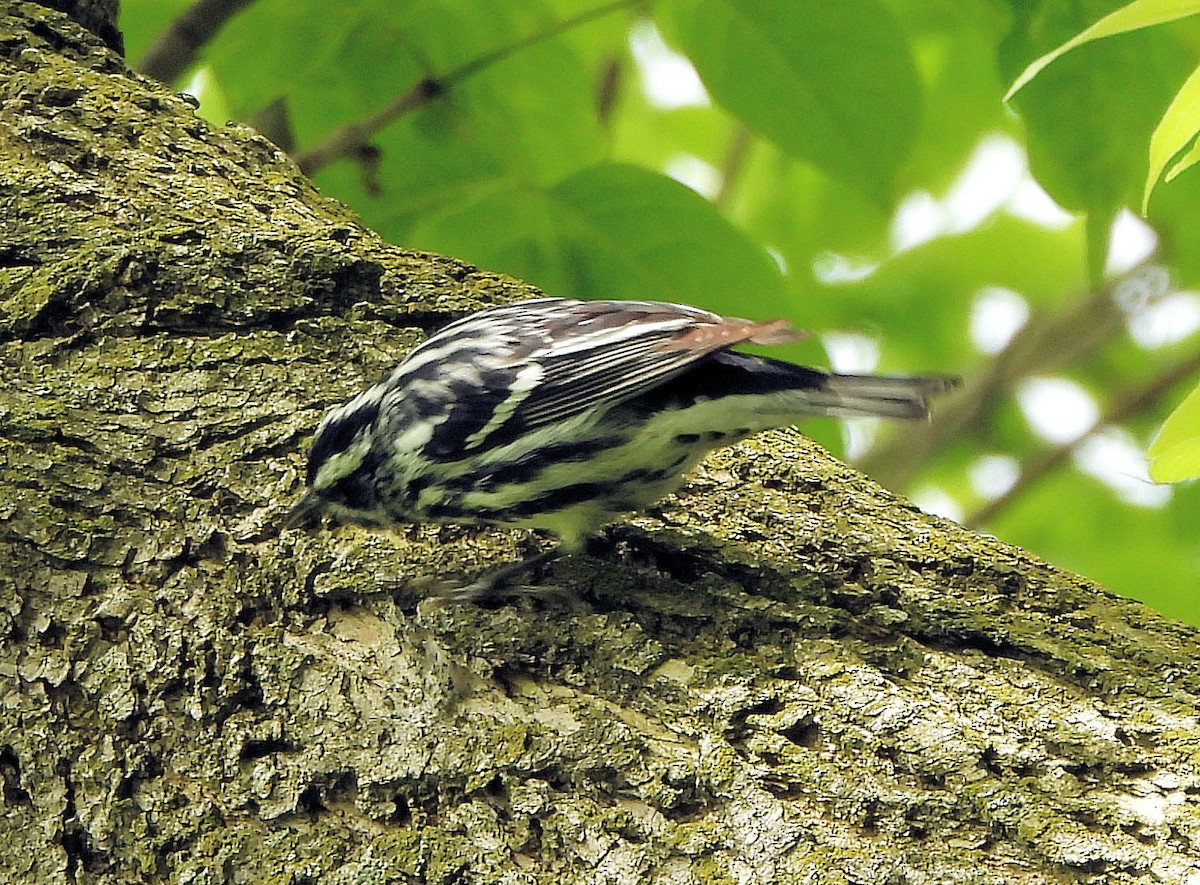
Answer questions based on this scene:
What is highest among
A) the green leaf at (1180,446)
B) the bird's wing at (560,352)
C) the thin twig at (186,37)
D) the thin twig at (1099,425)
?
the thin twig at (1099,425)

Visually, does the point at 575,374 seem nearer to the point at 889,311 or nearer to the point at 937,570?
the point at 937,570

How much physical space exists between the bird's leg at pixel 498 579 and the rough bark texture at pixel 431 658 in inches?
1.3

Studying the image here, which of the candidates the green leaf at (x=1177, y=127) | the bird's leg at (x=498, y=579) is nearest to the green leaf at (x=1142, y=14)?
the green leaf at (x=1177, y=127)

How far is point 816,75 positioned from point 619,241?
18.3 inches

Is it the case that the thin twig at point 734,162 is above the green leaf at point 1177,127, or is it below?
above

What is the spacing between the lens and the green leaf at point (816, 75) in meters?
2.37

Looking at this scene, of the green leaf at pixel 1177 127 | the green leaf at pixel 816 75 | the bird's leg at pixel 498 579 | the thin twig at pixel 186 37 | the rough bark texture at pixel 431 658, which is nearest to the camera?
the green leaf at pixel 1177 127

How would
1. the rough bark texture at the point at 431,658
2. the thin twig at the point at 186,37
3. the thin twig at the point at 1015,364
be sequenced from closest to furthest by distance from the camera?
1. the rough bark texture at the point at 431,658
2. the thin twig at the point at 186,37
3. the thin twig at the point at 1015,364

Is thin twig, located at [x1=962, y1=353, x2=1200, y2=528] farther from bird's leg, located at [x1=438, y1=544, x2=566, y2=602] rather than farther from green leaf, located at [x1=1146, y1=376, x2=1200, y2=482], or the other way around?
green leaf, located at [x1=1146, y1=376, x2=1200, y2=482]

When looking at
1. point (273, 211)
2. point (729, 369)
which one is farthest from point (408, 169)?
point (729, 369)

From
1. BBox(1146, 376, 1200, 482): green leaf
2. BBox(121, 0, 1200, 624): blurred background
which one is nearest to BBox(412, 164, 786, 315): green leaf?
BBox(121, 0, 1200, 624): blurred background

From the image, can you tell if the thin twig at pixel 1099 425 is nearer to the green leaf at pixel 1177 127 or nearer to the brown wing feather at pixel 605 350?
the brown wing feather at pixel 605 350

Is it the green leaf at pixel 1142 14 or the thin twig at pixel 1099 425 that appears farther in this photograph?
the thin twig at pixel 1099 425

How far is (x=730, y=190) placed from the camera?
453 centimetres
